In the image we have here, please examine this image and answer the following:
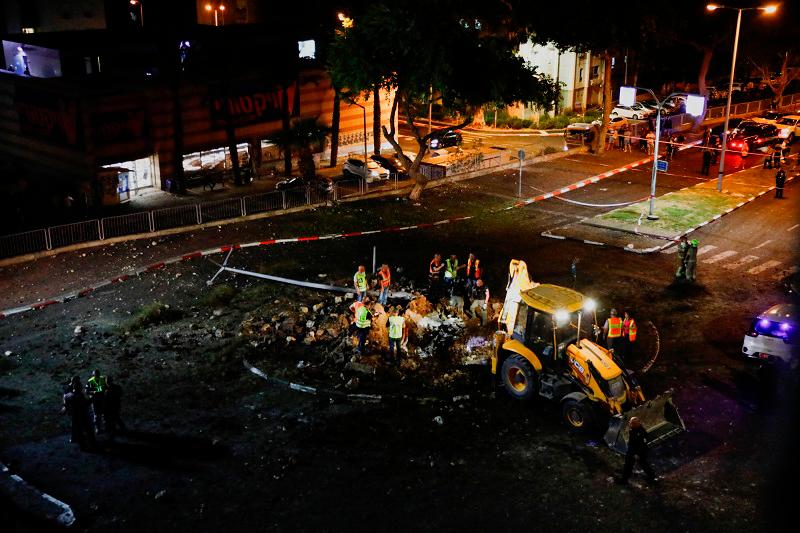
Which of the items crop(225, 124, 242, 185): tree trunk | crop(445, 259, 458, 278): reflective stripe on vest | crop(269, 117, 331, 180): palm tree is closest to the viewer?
crop(445, 259, 458, 278): reflective stripe on vest

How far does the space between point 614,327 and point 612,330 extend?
3.5 inches

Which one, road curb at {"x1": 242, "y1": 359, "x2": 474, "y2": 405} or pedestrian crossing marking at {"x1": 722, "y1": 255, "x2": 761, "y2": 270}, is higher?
pedestrian crossing marking at {"x1": 722, "y1": 255, "x2": 761, "y2": 270}

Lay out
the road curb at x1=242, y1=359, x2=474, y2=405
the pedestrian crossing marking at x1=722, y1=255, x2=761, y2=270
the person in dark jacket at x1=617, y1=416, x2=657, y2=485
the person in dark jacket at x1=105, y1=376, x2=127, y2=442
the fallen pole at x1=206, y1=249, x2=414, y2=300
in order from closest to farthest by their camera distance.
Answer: the person in dark jacket at x1=617, y1=416, x2=657, y2=485 < the person in dark jacket at x1=105, y1=376, x2=127, y2=442 < the road curb at x1=242, y1=359, x2=474, y2=405 < the fallen pole at x1=206, y1=249, x2=414, y2=300 < the pedestrian crossing marking at x1=722, y1=255, x2=761, y2=270

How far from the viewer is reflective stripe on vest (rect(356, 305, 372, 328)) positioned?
18.5m

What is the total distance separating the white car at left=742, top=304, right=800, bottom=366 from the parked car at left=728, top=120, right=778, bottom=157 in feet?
91.6

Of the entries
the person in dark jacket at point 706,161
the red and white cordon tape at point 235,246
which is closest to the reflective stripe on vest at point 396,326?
the red and white cordon tape at point 235,246

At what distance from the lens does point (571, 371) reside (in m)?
15.9

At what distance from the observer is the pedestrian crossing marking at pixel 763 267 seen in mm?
25625

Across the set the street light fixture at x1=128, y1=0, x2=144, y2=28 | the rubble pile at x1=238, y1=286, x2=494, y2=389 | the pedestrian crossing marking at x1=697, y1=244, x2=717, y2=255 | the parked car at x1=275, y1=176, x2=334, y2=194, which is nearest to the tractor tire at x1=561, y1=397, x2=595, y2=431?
the rubble pile at x1=238, y1=286, x2=494, y2=389

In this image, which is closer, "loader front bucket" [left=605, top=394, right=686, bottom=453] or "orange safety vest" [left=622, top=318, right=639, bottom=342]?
"loader front bucket" [left=605, top=394, right=686, bottom=453]

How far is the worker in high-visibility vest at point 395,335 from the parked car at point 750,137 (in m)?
32.1

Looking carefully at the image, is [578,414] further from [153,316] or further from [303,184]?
[303,184]

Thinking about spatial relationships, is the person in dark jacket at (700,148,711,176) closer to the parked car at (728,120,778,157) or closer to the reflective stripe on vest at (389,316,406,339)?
the parked car at (728,120,778,157)

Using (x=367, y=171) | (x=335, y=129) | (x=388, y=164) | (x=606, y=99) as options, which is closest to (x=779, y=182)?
(x=606, y=99)
